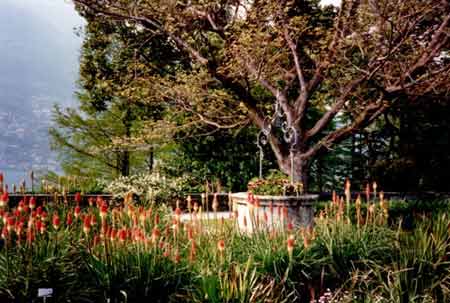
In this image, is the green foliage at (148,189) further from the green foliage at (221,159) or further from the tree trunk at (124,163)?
the tree trunk at (124,163)

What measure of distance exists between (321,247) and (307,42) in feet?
31.7

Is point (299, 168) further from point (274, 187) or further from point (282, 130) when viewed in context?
point (274, 187)

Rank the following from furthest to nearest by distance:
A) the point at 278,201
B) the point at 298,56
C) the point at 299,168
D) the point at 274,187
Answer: the point at 298,56 < the point at 299,168 < the point at 274,187 < the point at 278,201

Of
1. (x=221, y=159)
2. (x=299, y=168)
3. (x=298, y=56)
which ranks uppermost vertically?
(x=298, y=56)

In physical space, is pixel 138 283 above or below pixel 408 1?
below

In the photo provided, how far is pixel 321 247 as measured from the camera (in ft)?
15.6

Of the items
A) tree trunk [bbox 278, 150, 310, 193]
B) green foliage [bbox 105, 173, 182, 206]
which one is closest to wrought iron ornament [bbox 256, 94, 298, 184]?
tree trunk [bbox 278, 150, 310, 193]

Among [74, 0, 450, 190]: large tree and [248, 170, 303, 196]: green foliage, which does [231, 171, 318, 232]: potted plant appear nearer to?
[248, 170, 303, 196]: green foliage

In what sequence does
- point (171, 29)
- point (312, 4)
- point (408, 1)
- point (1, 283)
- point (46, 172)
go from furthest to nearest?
point (46, 172)
point (312, 4)
point (171, 29)
point (408, 1)
point (1, 283)

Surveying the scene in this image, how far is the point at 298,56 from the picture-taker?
12.3m

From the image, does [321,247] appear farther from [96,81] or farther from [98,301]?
[96,81]

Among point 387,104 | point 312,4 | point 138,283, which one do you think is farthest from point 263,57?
point 138,283

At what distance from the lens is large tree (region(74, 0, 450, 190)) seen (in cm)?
1031

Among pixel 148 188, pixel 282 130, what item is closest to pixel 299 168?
pixel 282 130
